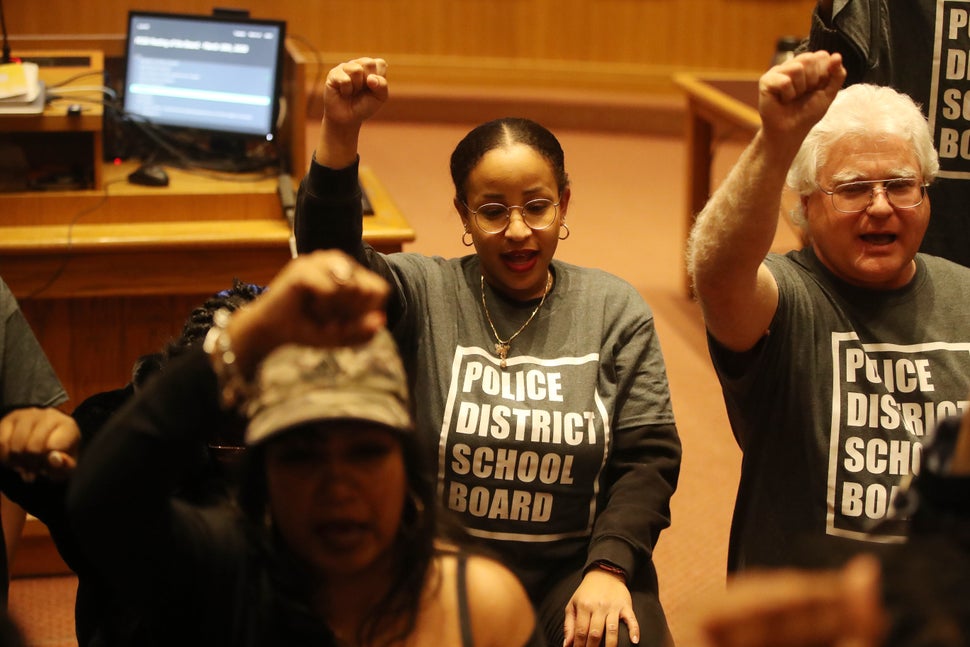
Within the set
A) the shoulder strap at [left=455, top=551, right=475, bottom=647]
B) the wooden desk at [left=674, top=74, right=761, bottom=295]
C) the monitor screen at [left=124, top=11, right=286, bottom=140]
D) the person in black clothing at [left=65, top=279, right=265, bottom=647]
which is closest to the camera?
the shoulder strap at [left=455, top=551, right=475, bottom=647]

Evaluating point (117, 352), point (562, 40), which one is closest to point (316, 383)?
point (117, 352)

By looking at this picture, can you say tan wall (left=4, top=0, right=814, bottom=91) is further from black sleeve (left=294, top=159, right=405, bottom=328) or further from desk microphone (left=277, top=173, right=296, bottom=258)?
black sleeve (left=294, top=159, right=405, bottom=328)

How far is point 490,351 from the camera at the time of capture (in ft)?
5.93

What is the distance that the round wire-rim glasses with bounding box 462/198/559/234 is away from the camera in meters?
1.84

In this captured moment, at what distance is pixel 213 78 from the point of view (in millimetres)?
3109

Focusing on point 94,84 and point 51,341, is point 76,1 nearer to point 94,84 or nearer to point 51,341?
point 94,84

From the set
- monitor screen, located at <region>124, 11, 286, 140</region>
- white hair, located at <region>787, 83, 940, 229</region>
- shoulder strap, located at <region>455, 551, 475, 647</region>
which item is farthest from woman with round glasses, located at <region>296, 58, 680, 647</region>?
monitor screen, located at <region>124, 11, 286, 140</region>

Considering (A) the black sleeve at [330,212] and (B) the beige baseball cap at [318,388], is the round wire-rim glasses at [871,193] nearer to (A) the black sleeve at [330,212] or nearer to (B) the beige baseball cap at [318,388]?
(A) the black sleeve at [330,212]

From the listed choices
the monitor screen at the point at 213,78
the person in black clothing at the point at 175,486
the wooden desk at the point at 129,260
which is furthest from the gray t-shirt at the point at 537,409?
the monitor screen at the point at 213,78

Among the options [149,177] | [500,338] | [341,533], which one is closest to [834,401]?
[500,338]

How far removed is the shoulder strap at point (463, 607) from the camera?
3.96 ft

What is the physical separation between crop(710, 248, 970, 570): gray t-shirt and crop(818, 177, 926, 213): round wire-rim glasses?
12 cm

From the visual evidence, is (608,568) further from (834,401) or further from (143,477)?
(143,477)

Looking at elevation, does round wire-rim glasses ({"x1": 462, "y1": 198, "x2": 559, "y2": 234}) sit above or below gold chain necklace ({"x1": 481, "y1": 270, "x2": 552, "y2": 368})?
above
